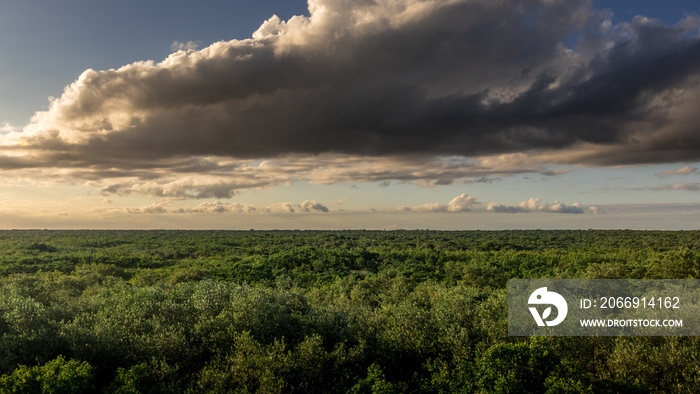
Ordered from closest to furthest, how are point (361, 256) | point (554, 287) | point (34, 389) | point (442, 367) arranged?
1. point (34, 389)
2. point (442, 367)
3. point (554, 287)
4. point (361, 256)

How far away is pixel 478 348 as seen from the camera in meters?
26.2

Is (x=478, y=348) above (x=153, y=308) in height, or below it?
below

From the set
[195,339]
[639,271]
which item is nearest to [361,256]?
[639,271]

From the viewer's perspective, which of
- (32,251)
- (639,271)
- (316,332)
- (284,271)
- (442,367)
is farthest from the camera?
(32,251)

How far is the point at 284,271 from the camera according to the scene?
83750 mm

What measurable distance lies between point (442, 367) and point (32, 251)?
473 feet

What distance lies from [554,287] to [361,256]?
59.6 metres

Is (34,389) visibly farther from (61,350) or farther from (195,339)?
(195,339)

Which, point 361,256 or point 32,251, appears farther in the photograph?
point 32,251

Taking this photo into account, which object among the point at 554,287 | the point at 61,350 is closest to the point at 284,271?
the point at 554,287

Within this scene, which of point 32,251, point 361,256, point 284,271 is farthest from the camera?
point 32,251

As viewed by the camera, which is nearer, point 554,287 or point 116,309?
point 116,309

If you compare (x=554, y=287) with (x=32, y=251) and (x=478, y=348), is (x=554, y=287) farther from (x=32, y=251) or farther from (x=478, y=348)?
(x=32, y=251)

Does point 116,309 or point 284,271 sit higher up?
point 116,309
